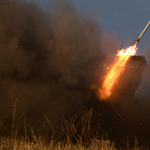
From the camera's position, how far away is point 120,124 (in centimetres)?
2311

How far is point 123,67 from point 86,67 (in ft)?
13.2

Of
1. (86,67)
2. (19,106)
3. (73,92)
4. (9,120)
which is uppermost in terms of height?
(86,67)

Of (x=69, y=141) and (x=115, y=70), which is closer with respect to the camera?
(x=69, y=141)

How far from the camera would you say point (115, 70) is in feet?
62.8

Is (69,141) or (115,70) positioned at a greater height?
(115,70)

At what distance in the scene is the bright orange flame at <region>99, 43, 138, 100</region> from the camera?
18281 mm

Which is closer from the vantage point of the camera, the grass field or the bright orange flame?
the grass field

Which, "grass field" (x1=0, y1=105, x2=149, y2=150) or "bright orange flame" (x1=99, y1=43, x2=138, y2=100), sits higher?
"bright orange flame" (x1=99, y1=43, x2=138, y2=100)

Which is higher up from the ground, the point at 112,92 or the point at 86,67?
the point at 86,67

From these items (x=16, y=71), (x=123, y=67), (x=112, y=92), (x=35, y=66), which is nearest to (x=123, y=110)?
(x=112, y=92)

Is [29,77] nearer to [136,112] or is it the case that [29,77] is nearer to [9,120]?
[9,120]

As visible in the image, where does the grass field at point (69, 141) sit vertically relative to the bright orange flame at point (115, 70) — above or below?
below

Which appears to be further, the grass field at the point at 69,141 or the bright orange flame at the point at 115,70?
the bright orange flame at the point at 115,70

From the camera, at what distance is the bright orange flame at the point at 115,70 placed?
60.0ft
